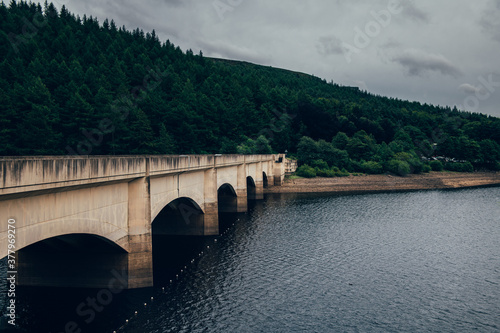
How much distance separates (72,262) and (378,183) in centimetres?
8226

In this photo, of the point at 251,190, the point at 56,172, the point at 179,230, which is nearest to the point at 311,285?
the point at 179,230

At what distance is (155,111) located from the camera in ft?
259

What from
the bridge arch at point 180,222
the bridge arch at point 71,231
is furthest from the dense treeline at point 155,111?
the bridge arch at point 71,231

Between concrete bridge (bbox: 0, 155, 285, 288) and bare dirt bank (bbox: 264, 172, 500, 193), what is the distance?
50896 millimetres

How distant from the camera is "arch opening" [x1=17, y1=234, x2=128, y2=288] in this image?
74.9 ft

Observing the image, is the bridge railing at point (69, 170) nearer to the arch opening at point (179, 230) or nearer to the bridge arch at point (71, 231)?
the bridge arch at point (71, 231)

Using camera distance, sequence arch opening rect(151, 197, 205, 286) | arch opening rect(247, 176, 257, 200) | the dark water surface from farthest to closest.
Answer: arch opening rect(247, 176, 257, 200) < arch opening rect(151, 197, 205, 286) < the dark water surface

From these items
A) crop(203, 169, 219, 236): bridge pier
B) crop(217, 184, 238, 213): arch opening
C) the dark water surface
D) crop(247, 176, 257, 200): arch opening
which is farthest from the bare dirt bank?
crop(203, 169, 219, 236): bridge pier

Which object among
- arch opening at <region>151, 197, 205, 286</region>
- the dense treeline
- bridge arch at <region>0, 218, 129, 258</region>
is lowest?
arch opening at <region>151, 197, 205, 286</region>

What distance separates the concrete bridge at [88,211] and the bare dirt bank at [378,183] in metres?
50.9

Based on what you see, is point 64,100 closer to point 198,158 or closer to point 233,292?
point 198,158

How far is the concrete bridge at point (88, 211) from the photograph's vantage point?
1498 cm

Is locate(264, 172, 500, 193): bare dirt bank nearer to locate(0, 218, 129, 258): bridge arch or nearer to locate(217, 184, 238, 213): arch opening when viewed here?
locate(217, 184, 238, 213): arch opening

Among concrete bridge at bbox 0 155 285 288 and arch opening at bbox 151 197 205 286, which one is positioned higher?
concrete bridge at bbox 0 155 285 288
